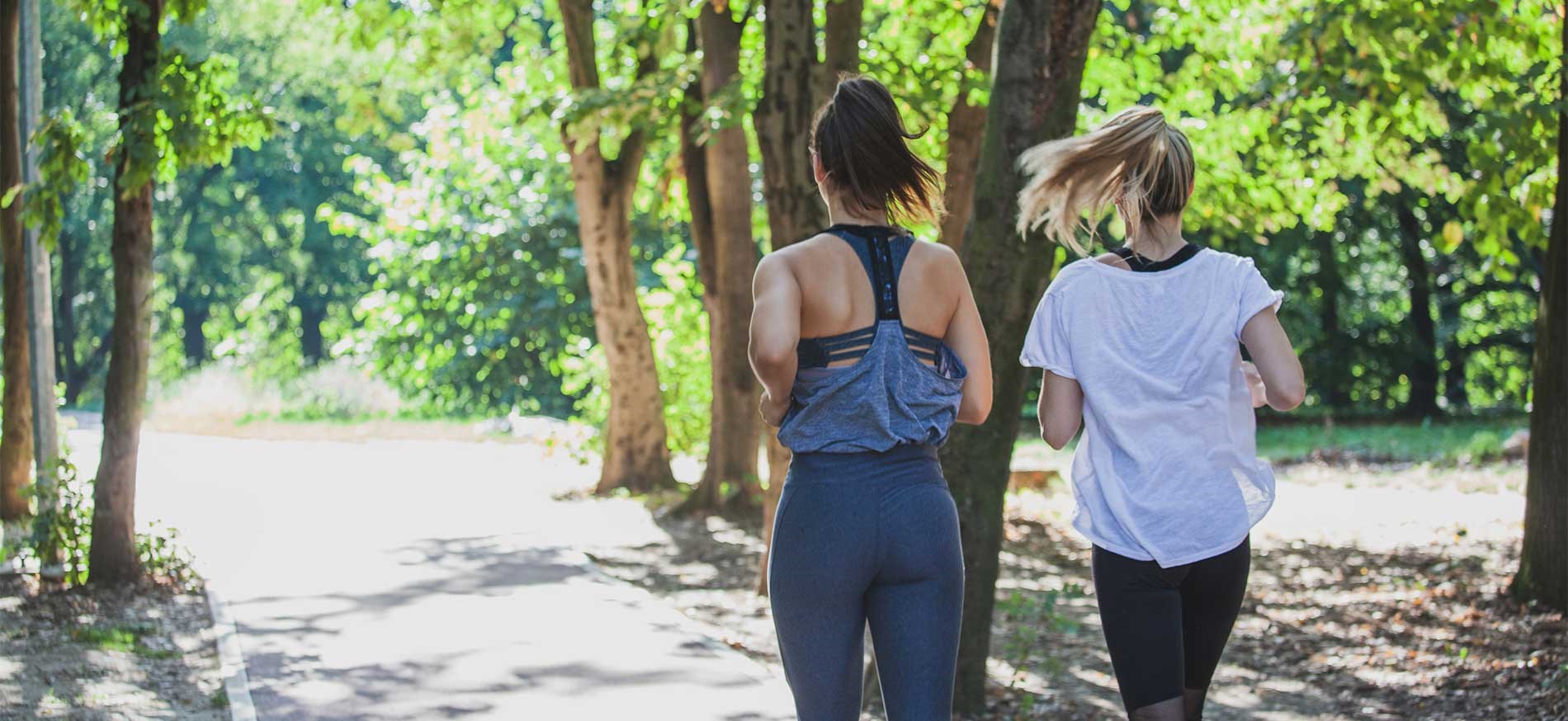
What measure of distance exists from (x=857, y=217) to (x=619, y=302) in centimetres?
1366

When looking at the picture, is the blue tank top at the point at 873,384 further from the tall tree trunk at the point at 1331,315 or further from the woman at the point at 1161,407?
the tall tree trunk at the point at 1331,315

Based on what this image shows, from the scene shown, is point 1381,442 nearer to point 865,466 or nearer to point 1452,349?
point 1452,349

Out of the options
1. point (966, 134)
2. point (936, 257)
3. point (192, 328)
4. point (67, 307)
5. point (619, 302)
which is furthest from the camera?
point (192, 328)

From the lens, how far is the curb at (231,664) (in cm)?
679

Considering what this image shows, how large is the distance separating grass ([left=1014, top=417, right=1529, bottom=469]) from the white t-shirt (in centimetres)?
1528

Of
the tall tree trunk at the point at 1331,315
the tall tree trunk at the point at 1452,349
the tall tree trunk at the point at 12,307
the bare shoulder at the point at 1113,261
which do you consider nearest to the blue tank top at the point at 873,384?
the bare shoulder at the point at 1113,261

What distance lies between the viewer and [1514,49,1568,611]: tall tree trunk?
9.33 metres

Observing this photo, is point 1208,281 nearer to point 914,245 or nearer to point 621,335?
point 914,245

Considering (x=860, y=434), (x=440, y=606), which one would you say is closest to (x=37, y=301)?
(x=440, y=606)

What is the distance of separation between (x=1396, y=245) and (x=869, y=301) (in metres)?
31.3

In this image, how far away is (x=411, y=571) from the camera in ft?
35.7

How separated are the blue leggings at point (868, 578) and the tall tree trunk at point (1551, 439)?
23.8 ft

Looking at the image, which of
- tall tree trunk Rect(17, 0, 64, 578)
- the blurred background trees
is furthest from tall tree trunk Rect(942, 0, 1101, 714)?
tall tree trunk Rect(17, 0, 64, 578)

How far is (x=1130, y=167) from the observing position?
363 cm
